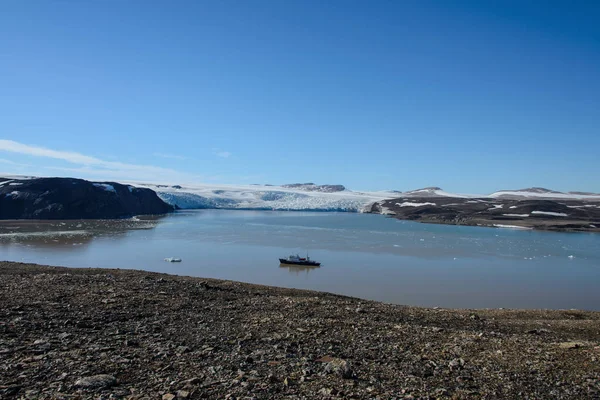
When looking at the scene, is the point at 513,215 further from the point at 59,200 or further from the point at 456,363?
the point at 456,363

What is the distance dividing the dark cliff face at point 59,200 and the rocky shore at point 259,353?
46554 millimetres

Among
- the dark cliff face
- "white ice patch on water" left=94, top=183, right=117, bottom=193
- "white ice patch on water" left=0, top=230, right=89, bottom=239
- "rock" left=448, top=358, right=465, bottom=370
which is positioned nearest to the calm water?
"white ice patch on water" left=0, top=230, right=89, bottom=239

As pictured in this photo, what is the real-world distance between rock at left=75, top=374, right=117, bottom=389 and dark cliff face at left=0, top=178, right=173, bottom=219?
50.3 meters

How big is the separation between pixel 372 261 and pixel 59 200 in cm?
4197

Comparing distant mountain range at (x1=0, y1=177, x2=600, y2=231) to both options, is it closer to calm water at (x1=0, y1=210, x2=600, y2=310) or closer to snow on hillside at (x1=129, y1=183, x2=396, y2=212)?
snow on hillside at (x1=129, y1=183, x2=396, y2=212)

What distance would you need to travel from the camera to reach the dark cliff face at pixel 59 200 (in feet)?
156

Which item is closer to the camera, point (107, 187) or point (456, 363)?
point (456, 363)

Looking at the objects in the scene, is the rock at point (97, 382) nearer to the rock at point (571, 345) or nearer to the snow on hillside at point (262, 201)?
the rock at point (571, 345)

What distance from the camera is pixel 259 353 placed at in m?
4.83

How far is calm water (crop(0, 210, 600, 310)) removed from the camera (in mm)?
15805

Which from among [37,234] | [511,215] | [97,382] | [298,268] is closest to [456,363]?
[97,382]

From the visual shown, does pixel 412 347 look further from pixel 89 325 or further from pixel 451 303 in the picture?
pixel 451 303

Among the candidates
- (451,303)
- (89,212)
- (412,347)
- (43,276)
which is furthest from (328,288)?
(89,212)

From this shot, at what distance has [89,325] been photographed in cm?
570
